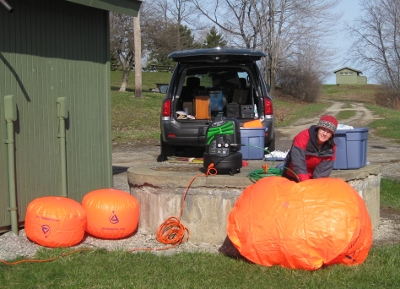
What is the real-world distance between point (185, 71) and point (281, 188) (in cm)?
429

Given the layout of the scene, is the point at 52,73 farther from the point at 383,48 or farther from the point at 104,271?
the point at 383,48

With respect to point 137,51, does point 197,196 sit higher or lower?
lower

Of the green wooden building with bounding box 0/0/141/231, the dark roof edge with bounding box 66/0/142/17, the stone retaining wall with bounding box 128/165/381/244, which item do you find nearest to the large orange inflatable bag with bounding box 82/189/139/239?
the stone retaining wall with bounding box 128/165/381/244

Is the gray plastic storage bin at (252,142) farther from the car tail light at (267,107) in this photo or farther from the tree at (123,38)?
the tree at (123,38)

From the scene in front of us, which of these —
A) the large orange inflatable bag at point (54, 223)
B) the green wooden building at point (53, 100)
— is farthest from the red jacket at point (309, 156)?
the green wooden building at point (53, 100)

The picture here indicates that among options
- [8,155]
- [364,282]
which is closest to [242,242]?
[364,282]

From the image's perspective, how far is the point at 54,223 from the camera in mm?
5656

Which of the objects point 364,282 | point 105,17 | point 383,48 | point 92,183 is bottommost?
point 364,282

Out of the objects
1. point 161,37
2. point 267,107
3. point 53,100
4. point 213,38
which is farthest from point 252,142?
point 213,38

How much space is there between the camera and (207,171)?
6.08 m

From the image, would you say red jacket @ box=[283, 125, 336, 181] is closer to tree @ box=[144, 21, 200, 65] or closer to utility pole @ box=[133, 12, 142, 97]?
utility pole @ box=[133, 12, 142, 97]

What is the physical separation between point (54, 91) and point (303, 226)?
330cm

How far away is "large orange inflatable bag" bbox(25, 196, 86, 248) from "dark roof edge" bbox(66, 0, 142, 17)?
2.27m

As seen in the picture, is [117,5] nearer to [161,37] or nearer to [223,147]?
[223,147]
